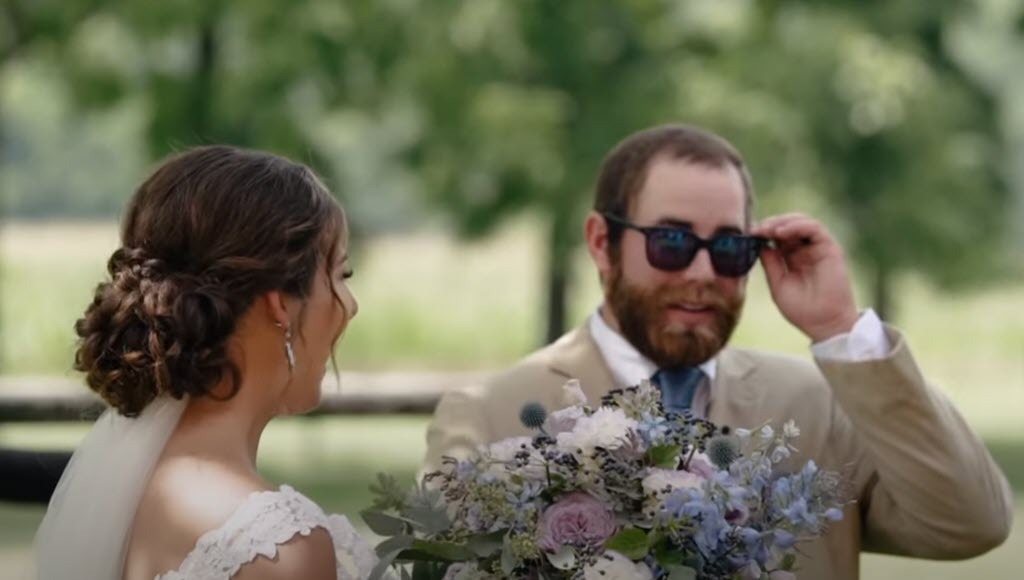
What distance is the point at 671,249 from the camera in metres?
4.37

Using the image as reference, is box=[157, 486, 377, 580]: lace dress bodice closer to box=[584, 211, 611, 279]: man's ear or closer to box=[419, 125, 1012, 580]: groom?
box=[419, 125, 1012, 580]: groom

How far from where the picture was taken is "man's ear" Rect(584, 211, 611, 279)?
4574mm

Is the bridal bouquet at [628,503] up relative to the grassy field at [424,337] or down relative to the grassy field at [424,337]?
up

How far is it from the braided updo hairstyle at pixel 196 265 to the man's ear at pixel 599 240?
4.87 ft

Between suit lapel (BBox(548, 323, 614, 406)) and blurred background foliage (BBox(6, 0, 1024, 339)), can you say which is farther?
blurred background foliage (BBox(6, 0, 1024, 339))

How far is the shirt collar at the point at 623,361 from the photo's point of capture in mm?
4441

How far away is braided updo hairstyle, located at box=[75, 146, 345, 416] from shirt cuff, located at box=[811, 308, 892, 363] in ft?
4.28

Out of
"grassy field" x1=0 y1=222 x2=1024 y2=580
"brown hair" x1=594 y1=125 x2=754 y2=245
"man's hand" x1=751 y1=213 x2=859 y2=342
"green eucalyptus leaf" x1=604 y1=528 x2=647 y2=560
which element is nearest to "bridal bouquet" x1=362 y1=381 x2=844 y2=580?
"green eucalyptus leaf" x1=604 y1=528 x2=647 y2=560

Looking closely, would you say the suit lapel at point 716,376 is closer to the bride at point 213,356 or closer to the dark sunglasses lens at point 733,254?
the dark sunglasses lens at point 733,254

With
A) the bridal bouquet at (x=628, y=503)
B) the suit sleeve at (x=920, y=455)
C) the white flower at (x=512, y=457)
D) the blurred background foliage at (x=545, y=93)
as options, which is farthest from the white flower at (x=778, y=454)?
the blurred background foliage at (x=545, y=93)

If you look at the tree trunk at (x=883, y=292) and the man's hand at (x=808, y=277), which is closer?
the man's hand at (x=808, y=277)

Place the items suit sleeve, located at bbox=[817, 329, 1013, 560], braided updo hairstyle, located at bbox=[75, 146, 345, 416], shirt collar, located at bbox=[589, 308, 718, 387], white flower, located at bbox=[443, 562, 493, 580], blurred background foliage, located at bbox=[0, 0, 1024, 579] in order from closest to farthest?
braided updo hairstyle, located at bbox=[75, 146, 345, 416] → white flower, located at bbox=[443, 562, 493, 580] → suit sleeve, located at bbox=[817, 329, 1013, 560] → shirt collar, located at bbox=[589, 308, 718, 387] → blurred background foliage, located at bbox=[0, 0, 1024, 579]

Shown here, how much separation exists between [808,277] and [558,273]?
592 inches

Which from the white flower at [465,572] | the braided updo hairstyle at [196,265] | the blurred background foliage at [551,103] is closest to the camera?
the braided updo hairstyle at [196,265]
